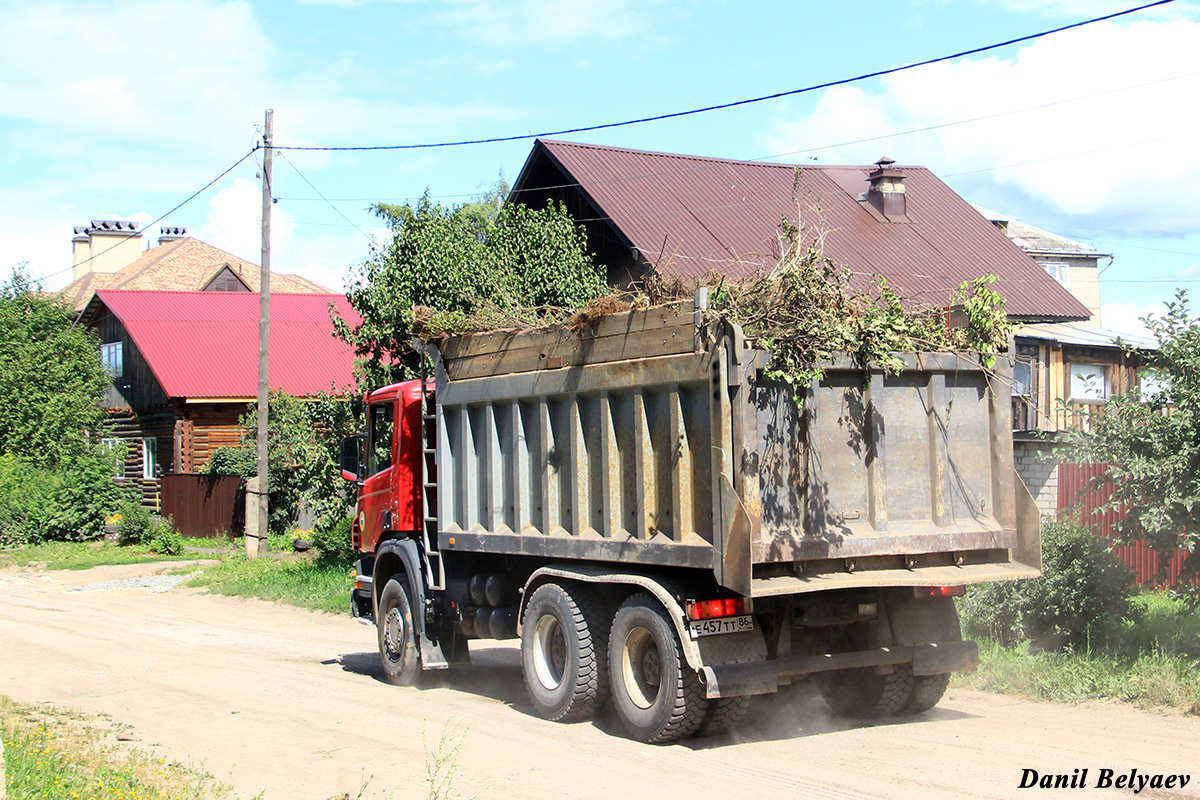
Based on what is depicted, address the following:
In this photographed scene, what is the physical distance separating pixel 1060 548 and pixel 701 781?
17.7 feet

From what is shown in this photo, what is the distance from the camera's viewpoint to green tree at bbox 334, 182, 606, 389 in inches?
677

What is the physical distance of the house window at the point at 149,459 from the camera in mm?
34500

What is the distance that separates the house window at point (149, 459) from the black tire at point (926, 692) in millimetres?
30128

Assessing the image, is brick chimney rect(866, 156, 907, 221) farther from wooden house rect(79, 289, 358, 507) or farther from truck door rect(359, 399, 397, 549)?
truck door rect(359, 399, 397, 549)

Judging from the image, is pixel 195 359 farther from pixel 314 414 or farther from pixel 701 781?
pixel 701 781

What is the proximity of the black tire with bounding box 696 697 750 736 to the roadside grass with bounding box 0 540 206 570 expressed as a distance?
65.0ft

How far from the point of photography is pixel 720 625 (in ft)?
24.7

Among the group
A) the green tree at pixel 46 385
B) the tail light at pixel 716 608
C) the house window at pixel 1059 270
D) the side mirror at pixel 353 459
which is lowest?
the tail light at pixel 716 608

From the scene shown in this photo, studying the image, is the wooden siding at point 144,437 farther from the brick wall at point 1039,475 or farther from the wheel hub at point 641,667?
the wheel hub at point 641,667

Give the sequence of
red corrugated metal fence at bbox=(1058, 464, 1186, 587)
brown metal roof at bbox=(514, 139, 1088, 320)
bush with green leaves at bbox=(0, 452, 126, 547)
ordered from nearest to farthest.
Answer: red corrugated metal fence at bbox=(1058, 464, 1186, 587) < brown metal roof at bbox=(514, 139, 1088, 320) < bush with green leaves at bbox=(0, 452, 126, 547)

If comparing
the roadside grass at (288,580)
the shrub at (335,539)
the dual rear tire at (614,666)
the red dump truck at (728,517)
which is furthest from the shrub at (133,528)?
the dual rear tire at (614,666)

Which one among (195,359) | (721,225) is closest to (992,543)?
(721,225)

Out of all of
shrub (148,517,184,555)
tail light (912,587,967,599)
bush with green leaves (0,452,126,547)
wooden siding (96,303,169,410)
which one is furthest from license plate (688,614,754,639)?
wooden siding (96,303,169,410)

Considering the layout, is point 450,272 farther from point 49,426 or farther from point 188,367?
point 49,426
